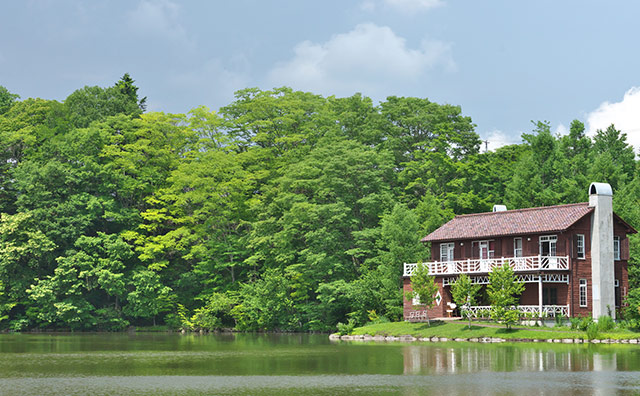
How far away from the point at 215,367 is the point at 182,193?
54.8m

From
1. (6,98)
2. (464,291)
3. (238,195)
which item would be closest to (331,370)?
(464,291)

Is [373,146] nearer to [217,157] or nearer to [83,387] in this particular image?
[217,157]

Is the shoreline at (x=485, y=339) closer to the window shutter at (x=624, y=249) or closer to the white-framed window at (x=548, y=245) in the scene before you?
the white-framed window at (x=548, y=245)

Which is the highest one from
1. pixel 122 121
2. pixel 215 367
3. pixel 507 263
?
pixel 122 121

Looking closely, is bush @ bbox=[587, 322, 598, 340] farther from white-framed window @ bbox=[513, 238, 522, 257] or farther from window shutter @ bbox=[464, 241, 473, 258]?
window shutter @ bbox=[464, 241, 473, 258]

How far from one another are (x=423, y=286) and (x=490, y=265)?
17.0 feet

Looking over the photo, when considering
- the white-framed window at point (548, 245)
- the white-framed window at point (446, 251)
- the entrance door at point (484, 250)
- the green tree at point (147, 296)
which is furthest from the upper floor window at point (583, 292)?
the green tree at point (147, 296)

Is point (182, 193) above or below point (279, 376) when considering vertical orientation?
above

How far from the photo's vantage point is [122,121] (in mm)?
93625

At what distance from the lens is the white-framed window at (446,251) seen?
68125mm

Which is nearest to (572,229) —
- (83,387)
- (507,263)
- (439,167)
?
(507,263)

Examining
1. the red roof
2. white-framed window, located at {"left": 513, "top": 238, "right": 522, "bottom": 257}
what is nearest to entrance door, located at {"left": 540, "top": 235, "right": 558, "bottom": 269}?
the red roof

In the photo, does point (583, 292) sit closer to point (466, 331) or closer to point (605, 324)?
point (605, 324)

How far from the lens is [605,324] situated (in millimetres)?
54375
